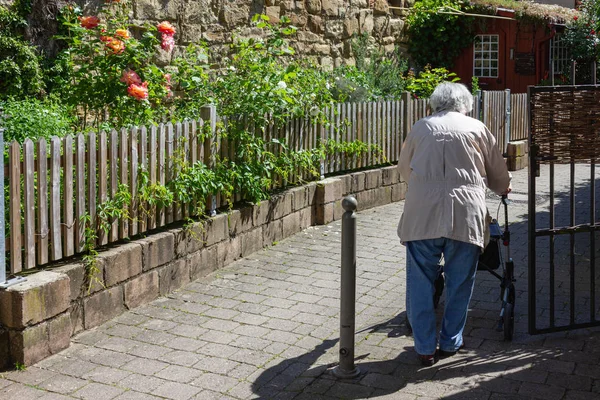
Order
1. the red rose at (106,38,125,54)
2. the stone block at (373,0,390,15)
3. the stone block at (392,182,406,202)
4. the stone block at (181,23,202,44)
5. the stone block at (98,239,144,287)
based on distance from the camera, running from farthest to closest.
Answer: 1. the stone block at (373,0,390,15)
2. the stone block at (181,23,202,44)
3. the stone block at (392,182,406,202)
4. the red rose at (106,38,125,54)
5. the stone block at (98,239,144,287)

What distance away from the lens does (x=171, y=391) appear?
189 inches

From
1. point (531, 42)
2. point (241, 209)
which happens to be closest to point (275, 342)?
point (241, 209)

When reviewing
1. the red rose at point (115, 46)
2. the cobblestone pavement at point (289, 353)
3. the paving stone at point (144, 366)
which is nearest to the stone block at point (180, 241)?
the cobblestone pavement at point (289, 353)

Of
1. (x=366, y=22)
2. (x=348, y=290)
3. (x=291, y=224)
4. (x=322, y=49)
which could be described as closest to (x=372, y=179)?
(x=291, y=224)

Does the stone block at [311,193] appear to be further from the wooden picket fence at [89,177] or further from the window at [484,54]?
the window at [484,54]

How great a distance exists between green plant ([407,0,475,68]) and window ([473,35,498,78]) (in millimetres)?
413

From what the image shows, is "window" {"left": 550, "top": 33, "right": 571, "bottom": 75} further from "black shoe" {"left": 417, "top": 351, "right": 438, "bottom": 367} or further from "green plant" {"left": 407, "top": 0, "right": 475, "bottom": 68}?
"black shoe" {"left": 417, "top": 351, "right": 438, "bottom": 367}

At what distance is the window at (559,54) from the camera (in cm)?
1845

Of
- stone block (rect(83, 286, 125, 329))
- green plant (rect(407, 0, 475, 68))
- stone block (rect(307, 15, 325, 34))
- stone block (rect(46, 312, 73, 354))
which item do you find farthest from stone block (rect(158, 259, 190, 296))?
green plant (rect(407, 0, 475, 68))

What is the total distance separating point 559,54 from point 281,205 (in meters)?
12.4

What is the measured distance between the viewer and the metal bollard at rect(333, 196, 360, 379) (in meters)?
4.91

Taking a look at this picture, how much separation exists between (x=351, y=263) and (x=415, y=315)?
0.60 m

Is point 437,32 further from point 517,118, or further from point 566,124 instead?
point 566,124

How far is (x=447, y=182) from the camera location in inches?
202
